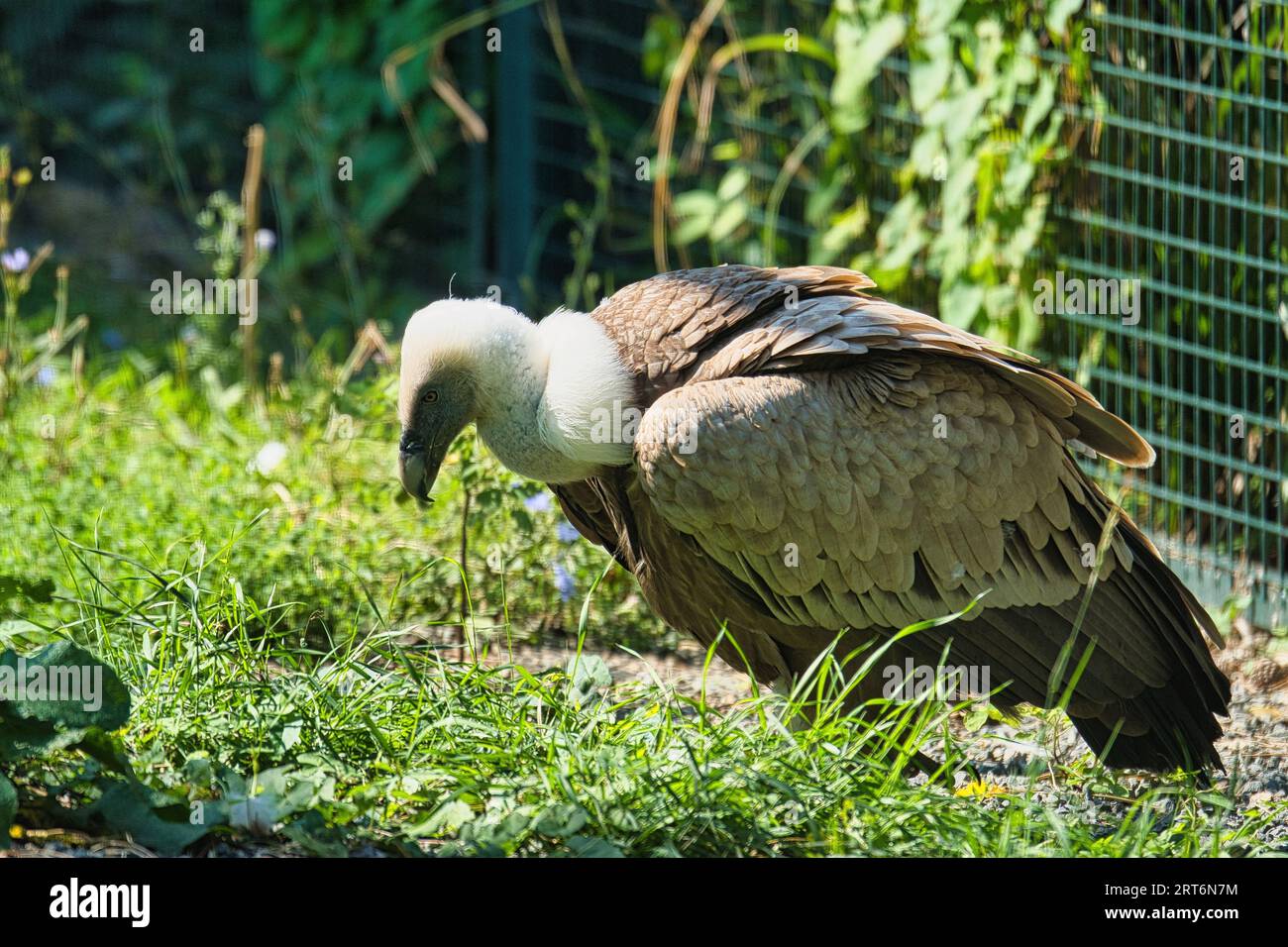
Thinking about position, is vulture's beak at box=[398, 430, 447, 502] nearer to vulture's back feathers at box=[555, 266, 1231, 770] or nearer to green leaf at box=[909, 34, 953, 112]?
vulture's back feathers at box=[555, 266, 1231, 770]

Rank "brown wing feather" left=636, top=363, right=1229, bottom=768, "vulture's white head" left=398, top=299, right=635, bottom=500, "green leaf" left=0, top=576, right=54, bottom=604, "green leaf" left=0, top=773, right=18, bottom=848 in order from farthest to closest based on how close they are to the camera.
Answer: "vulture's white head" left=398, top=299, right=635, bottom=500, "brown wing feather" left=636, top=363, right=1229, bottom=768, "green leaf" left=0, top=576, right=54, bottom=604, "green leaf" left=0, top=773, right=18, bottom=848

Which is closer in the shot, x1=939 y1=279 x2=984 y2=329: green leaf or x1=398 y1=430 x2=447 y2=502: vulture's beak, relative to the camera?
x1=398 y1=430 x2=447 y2=502: vulture's beak

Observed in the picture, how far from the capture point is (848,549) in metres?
3.89

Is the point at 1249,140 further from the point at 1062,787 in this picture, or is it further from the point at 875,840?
the point at 875,840

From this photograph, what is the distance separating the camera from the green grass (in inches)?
125

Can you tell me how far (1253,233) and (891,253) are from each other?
1.29 metres

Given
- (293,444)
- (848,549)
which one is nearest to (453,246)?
(293,444)

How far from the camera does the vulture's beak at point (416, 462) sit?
13.3ft

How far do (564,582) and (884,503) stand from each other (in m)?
1.28

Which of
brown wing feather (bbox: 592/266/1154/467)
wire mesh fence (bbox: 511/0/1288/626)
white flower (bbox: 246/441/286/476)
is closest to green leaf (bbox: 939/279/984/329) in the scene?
wire mesh fence (bbox: 511/0/1288/626)

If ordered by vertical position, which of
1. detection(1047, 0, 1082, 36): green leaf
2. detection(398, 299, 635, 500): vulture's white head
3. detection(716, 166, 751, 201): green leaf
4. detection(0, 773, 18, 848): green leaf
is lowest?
detection(0, 773, 18, 848): green leaf

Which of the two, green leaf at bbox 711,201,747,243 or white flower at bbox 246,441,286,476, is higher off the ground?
green leaf at bbox 711,201,747,243

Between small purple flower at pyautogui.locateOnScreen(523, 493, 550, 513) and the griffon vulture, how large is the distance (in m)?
0.84

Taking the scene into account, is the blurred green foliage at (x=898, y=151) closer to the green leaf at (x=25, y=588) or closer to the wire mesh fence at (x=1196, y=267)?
the wire mesh fence at (x=1196, y=267)
